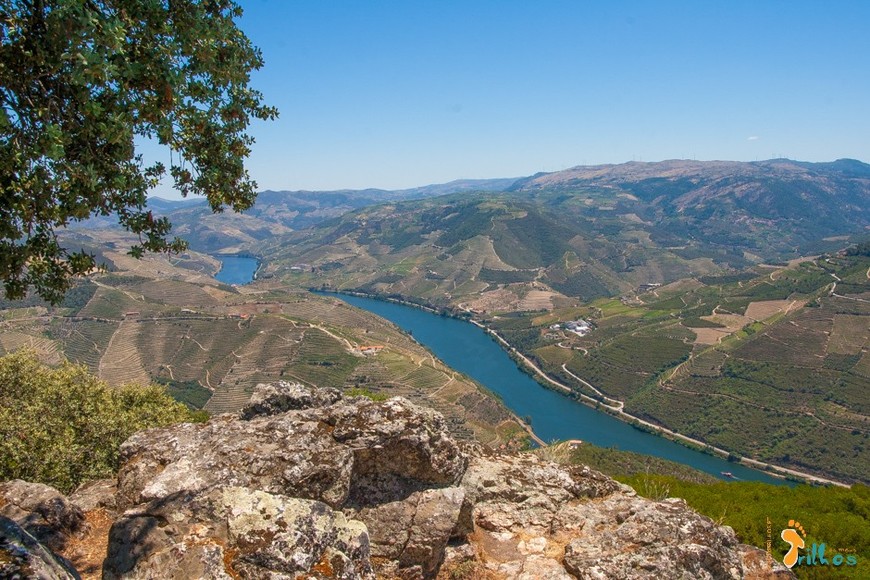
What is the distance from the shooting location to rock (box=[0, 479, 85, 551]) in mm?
9148

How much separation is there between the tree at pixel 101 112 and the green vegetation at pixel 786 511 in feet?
54.1

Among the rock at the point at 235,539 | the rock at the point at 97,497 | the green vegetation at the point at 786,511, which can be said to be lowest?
the green vegetation at the point at 786,511

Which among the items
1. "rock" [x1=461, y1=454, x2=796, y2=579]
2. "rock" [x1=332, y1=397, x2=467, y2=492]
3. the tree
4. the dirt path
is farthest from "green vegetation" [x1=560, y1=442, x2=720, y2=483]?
the tree

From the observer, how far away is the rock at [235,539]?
6.94 meters

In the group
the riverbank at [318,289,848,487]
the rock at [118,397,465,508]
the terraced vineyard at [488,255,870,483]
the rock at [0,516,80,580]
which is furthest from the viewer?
the terraced vineyard at [488,255,870,483]

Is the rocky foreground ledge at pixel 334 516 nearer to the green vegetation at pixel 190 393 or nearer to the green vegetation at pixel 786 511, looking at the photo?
the green vegetation at pixel 786 511

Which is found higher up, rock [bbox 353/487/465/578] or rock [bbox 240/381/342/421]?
rock [bbox 240/381/342/421]

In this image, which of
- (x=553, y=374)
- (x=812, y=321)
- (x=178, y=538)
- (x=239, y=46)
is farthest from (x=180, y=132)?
(x=812, y=321)

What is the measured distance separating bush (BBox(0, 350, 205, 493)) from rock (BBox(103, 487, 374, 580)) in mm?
9936

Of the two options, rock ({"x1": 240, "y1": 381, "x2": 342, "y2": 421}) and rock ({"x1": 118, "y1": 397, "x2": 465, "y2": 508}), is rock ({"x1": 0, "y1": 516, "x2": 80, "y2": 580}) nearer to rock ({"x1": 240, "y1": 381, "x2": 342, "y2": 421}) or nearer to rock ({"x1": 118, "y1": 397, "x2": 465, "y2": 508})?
rock ({"x1": 118, "y1": 397, "x2": 465, "y2": 508})

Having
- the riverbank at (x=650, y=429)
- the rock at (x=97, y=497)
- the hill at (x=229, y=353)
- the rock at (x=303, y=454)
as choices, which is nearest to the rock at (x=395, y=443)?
the rock at (x=303, y=454)

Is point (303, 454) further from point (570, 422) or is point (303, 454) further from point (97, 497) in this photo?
point (570, 422)

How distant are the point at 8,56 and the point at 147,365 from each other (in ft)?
502

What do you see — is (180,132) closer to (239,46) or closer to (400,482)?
(239,46)
